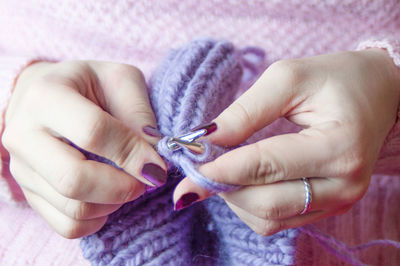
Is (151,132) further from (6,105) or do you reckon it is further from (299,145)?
(6,105)

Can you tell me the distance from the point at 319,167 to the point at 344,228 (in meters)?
0.40

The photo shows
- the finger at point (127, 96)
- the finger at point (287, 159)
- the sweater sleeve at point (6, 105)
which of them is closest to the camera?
the finger at point (287, 159)

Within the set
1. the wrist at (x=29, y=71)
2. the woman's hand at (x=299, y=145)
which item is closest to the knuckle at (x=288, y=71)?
the woman's hand at (x=299, y=145)

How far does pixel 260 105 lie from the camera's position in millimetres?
545

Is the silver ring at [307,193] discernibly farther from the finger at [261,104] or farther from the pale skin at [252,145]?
the finger at [261,104]

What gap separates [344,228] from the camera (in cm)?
84

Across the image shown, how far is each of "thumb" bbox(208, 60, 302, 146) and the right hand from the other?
11cm

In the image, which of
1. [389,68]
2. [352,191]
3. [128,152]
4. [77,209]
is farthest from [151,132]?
[389,68]

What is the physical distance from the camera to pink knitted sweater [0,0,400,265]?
77 centimetres

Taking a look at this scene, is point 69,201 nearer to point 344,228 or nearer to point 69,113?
point 69,113

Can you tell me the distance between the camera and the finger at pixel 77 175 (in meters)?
0.53

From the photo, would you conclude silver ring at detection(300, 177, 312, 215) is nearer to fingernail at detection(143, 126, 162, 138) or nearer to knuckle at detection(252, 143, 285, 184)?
knuckle at detection(252, 143, 285, 184)

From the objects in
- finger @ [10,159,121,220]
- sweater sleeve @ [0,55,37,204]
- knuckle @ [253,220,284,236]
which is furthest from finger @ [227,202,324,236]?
sweater sleeve @ [0,55,37,204]

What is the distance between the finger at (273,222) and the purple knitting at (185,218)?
4 cm
